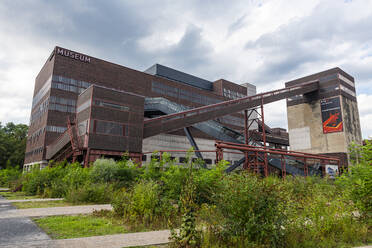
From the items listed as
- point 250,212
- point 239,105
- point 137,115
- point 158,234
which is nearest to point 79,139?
point 137,115

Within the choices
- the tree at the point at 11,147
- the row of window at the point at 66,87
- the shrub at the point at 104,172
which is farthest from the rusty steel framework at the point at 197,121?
the tree at the point at 11,147

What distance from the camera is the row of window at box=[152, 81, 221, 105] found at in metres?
43.5

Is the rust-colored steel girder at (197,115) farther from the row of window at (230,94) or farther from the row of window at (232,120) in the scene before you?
the row of window at (230,94)

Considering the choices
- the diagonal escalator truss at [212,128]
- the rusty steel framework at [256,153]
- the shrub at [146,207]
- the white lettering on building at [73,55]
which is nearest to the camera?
the shrub at [146,207]

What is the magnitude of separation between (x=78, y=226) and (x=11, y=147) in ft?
206

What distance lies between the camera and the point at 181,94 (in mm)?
46438

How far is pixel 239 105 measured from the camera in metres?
33.2

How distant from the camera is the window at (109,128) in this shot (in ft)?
85.4

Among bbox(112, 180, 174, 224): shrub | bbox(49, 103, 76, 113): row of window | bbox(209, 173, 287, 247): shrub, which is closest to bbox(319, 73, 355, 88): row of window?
bbox(49, 103, 76, 113): row of window

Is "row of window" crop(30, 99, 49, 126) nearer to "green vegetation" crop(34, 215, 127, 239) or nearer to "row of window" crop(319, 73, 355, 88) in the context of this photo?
"green vegetation" crop(34, 215, 127, 239)

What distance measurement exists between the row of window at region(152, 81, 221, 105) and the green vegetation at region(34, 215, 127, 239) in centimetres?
3599

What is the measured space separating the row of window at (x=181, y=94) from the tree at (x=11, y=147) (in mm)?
37389

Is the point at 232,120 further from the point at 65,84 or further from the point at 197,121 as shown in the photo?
the point at 65,84

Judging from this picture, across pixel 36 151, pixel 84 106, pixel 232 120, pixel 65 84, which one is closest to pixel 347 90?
pixel 232 120
